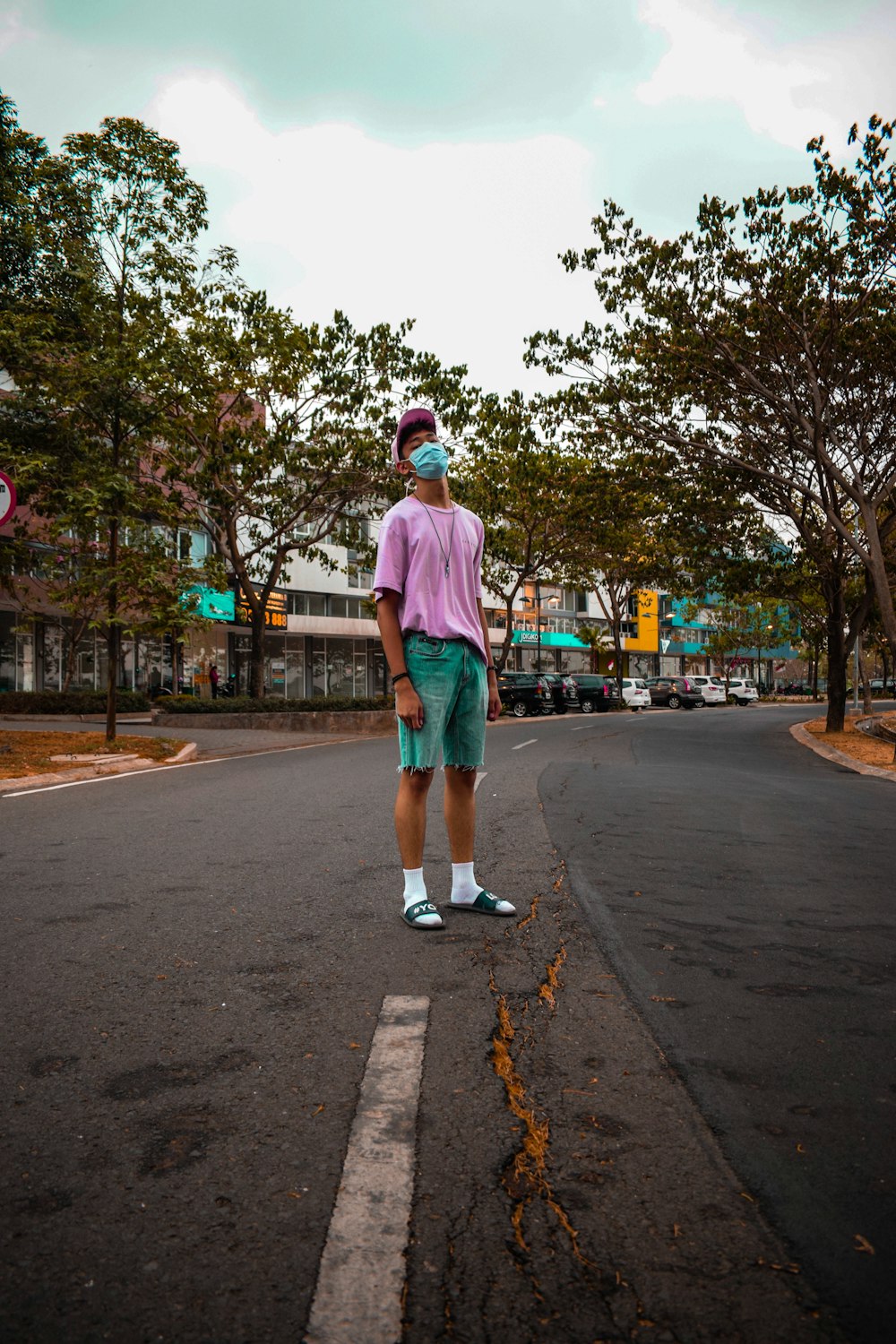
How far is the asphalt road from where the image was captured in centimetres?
185

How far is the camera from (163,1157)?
7.68 ft

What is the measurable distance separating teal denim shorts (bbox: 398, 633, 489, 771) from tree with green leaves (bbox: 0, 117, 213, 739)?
10740 mm

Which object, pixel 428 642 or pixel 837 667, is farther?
pixel 837 667

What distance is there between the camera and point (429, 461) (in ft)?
15.2

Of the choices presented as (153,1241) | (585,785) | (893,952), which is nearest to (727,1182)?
(153,1241)

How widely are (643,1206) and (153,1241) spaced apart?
0.94 m

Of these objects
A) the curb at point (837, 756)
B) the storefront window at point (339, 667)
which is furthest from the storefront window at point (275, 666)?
the curb at point (837, 756)

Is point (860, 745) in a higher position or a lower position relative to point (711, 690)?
lower

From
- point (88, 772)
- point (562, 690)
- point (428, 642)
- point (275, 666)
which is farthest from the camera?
point (275, 666)

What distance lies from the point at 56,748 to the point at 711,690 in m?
48.9

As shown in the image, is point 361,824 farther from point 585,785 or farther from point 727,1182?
point 727,1182

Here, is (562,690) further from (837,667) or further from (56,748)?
(56,748)

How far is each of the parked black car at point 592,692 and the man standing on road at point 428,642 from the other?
41040 millimetres

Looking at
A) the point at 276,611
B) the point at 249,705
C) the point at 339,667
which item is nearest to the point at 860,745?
the point at 249,705
